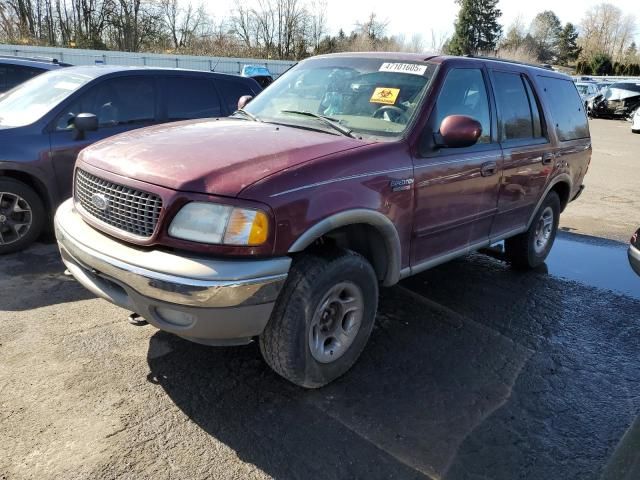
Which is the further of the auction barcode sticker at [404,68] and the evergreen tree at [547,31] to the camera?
the evergreen tree at [547,31]

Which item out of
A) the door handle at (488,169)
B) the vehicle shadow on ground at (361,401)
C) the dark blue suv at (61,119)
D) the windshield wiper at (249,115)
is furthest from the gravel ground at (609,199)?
the dark blue suv at (61,119)

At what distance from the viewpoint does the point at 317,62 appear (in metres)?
4.33

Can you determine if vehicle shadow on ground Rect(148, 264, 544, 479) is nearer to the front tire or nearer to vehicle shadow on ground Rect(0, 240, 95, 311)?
the front tire

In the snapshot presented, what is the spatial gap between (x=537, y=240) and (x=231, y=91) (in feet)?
12.9

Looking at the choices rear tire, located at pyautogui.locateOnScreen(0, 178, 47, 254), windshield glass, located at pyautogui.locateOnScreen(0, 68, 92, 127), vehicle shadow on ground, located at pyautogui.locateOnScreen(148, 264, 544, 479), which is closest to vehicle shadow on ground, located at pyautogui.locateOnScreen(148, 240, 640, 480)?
vehicle shadow on ground, located at pyautogui.locateOnScreen(148, 264, 544, 479)

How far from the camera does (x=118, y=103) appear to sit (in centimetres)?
556

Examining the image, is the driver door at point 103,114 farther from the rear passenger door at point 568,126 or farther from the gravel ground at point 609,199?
the gravel ground at point 609,199

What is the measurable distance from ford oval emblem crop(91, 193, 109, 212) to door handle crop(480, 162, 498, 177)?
2.62 metres

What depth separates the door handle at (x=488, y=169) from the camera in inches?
157

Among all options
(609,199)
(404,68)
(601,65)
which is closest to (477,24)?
(601,65)

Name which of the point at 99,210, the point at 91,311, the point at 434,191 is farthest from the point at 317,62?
the point at 91,311

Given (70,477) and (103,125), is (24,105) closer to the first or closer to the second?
(103,125)

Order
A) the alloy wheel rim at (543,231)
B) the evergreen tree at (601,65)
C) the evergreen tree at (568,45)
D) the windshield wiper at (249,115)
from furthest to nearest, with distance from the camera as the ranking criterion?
the evergreen tree at (568,45), the evergreen tree at (601,65), the alloy wheel rim at (543,231), the windshield wiper at (249,115)

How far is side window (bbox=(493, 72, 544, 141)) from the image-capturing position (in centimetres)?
434
